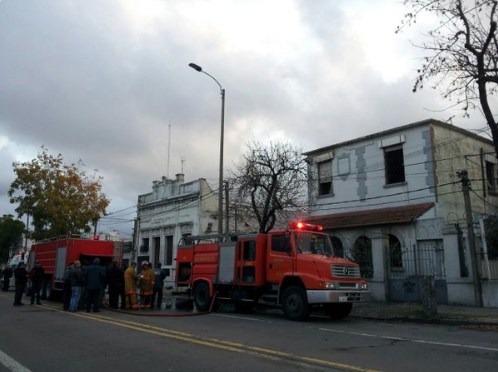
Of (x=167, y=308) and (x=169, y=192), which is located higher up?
(x=169, y=192)

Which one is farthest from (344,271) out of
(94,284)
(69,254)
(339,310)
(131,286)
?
(69,254)

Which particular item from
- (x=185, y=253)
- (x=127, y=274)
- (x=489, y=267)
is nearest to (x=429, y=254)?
(x=489, y=267)

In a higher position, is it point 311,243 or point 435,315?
point 311,243

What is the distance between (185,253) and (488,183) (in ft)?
49.5

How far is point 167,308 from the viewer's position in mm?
18312

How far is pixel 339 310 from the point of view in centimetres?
1472

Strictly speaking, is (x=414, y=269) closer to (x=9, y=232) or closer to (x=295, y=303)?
(x=295, y=303)

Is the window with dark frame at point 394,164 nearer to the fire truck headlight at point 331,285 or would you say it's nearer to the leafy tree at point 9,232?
the fire truck headlight at point 331,285

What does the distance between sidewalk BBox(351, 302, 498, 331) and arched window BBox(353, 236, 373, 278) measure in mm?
3001

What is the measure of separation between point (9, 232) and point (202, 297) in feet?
160

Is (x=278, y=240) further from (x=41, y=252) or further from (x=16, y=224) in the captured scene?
(x=16, y=224)

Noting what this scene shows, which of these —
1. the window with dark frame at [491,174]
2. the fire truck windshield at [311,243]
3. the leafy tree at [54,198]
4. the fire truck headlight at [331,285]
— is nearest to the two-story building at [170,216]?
the leafy tree at [54,198]

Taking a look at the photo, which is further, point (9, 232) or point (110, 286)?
point (9, 232)

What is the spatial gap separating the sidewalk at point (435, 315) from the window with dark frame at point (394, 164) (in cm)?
619
